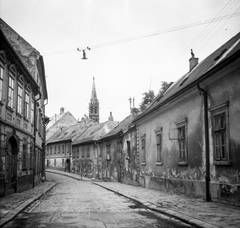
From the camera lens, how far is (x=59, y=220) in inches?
324

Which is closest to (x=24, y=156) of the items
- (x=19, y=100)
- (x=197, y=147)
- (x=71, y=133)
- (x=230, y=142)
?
(x=19, y=100)

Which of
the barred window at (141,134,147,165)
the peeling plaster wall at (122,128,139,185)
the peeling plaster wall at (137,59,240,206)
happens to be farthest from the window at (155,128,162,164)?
the peeling plaster wall at (122,128,139,185)

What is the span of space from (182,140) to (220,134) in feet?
12.1

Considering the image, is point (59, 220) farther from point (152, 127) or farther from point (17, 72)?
point (152, 127)

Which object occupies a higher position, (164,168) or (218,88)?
(218,88)

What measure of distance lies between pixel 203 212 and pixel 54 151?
178 feet

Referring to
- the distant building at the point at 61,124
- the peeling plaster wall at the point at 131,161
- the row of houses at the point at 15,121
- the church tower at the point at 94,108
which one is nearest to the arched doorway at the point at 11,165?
the row of houses at the point at 15,121

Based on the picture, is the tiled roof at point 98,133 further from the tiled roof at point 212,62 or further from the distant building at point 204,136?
the distant building at point 204,136

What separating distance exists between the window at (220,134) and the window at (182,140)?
269 centimetres

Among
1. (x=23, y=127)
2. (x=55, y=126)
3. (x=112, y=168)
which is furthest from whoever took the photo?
(x=55, y=126)

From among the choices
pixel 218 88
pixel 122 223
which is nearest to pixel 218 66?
pixel 218 88

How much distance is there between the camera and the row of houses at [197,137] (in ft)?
→ 35.8

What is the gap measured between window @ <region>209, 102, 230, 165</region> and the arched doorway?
9.22m

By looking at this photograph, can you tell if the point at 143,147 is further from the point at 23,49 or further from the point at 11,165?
the point at 23,49
